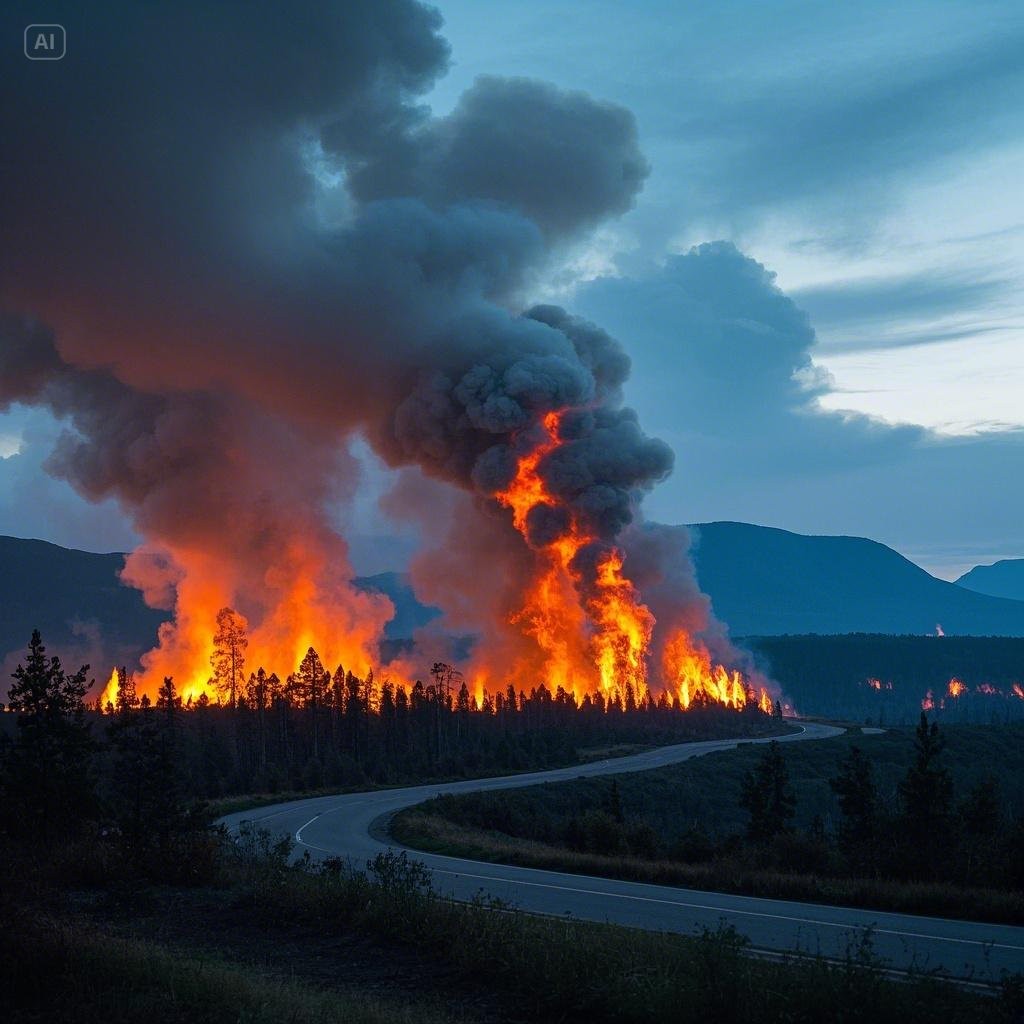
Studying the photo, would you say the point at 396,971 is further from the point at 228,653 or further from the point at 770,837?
the point at 228,653

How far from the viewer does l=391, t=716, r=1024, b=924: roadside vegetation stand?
17.2m

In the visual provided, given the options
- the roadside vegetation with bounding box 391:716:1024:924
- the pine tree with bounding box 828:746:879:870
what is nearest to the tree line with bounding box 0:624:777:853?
the roadside vegetation with bounding box 391:716:1024:924

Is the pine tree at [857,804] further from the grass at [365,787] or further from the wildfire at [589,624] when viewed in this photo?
the wildfire at [589,624]

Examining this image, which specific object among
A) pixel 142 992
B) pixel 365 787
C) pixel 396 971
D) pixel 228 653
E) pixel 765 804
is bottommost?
pixel 765 804

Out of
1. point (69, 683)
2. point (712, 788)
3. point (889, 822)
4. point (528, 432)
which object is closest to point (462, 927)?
point (69, 683)

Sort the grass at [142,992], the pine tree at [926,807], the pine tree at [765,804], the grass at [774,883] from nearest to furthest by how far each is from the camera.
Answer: the grass at [142,992] < the grass at [774,883] < the pine tree at [926,807] < the pine tree at [765,804]

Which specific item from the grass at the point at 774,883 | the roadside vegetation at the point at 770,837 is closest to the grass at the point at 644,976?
the grass at the point at 774,883

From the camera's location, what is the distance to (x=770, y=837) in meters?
31.2

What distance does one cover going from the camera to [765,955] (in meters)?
11.8

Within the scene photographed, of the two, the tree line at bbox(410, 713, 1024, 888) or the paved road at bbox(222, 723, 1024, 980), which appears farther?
the tree line at bbox(410, 713, 1024, 888)

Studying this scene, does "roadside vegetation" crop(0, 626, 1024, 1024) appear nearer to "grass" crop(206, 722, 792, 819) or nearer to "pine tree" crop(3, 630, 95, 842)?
"pine tree" crop(3, 630, 95, 842)

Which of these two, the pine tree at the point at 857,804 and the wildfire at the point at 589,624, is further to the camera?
the wildfire at the point at 589,624

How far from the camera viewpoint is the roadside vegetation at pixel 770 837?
676 inches

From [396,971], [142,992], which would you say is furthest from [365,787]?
[142,992]
